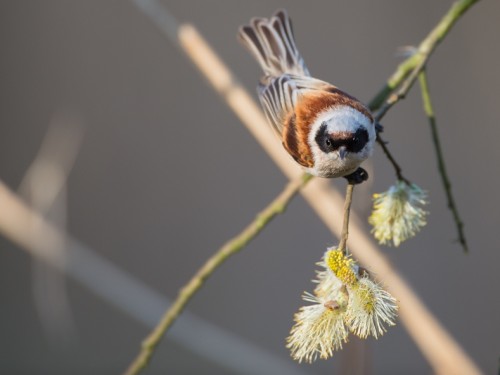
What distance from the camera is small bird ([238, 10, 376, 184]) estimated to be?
3.79ft

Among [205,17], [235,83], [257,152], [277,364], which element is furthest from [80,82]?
[235,83]

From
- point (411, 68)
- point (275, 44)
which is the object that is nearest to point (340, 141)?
point (411, 68)

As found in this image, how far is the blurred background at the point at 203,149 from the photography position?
10.2ft

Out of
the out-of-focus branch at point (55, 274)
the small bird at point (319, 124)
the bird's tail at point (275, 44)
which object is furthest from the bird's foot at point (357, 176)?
the out-of-focus branch at point (55, 274)

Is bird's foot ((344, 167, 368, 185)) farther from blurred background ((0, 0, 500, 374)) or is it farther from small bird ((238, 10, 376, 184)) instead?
blurred background ((0, 0, 500, 374))

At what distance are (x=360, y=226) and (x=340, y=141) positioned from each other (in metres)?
0.15

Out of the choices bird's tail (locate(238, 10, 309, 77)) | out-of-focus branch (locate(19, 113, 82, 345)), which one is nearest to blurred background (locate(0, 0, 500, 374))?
out-of-focus branch (locate(19, 113, 82, 345))

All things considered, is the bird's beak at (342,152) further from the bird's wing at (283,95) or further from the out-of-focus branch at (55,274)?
the out-of-focus branch at (55,274)

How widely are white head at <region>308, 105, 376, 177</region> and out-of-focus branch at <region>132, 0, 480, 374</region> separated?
5 centimetres

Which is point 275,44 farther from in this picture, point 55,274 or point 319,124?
point 55,274

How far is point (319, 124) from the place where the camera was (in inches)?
49.4

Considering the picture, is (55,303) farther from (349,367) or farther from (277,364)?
(349,367)

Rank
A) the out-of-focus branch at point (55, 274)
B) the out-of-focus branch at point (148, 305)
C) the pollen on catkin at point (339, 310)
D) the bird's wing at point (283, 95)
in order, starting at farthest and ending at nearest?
the out-of-focus branch at point (55, 274) < the out-of-focus branch at point (148, 305) < the bird's wing at point (283, 95) < the pollen on catkin at point (339, 310)

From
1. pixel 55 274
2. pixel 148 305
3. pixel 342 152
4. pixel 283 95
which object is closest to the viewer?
pixel 342 152
